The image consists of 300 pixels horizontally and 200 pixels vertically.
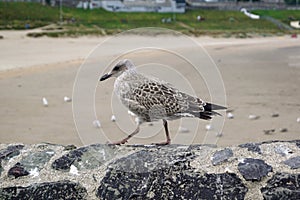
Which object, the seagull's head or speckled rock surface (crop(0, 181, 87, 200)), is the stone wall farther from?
the seagull's head

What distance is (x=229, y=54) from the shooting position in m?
27.1

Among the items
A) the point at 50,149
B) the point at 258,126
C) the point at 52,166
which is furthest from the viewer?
the point at 258,126

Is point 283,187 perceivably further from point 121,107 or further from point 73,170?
point 121,107

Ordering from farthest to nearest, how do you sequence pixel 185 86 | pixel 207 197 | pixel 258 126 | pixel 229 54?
pixel 229 54, pixel 258 126, pixel 185 86, pixel 207 197

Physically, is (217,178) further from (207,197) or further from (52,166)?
(52,166)

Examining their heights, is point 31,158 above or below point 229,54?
above

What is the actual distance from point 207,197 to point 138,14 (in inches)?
2532

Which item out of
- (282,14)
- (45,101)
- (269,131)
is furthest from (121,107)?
(282,14)

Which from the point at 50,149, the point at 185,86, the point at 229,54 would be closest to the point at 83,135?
the point at 50,149

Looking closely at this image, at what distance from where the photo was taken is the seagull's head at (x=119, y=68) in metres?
3.49

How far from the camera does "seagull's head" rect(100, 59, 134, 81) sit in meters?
3.49

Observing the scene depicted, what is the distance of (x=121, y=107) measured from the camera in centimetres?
629

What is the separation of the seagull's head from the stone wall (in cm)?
52

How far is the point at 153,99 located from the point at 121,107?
2.93 m
